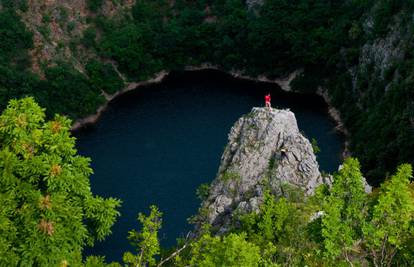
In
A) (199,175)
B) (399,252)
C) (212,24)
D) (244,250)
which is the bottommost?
(244,250)

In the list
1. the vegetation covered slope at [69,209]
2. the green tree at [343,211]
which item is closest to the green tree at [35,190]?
the vegetation covered slope at [69,209]

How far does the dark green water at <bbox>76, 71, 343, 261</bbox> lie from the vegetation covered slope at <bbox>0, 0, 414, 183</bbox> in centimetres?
334

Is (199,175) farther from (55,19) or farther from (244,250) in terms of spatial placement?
(244,250)

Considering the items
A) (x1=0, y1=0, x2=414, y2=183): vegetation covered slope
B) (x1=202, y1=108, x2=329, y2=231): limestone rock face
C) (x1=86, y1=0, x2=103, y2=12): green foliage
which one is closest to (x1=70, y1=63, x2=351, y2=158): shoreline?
(x1=0, y1=0, x2=414, y2=183): vegetation covered slope

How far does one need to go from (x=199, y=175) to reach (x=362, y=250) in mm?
48297

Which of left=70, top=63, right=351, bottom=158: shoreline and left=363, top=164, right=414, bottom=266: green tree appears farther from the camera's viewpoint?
left=70, top=63, right=351, bottom=158: shoreline

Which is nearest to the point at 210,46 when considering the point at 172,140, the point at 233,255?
the point at 172,140

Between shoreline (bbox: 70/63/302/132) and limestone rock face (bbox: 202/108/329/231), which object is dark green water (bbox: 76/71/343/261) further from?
limestone rock face (bbox: 202/108/329/231)

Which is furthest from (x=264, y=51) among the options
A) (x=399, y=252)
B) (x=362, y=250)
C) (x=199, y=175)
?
(x=399, y=252)

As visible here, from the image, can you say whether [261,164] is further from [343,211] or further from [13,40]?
[13,40]

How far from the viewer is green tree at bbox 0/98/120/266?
23.1 meters

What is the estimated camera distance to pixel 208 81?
108 metres

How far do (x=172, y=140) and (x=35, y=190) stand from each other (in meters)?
67.2

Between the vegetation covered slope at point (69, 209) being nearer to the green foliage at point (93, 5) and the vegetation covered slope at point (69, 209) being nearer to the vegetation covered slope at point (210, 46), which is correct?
the vegetation covered slope at point (210, 46)
